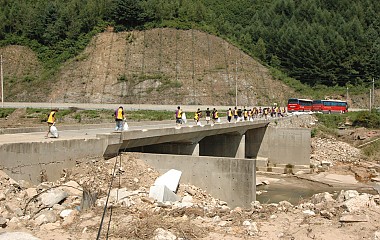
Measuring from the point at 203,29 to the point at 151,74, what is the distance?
16.4m

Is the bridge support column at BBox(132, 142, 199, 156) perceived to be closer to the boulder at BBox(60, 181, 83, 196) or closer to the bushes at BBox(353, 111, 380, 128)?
the boulder at BBox(60, 181, 83, 196)

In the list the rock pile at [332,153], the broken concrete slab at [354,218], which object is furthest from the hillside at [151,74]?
the broken concrete slab at [354,218]

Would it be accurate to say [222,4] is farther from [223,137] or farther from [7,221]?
[7,221]

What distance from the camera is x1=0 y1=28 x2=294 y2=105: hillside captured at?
57.9 meters

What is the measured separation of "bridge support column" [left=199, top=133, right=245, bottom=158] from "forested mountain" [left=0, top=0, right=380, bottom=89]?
43.3 metres

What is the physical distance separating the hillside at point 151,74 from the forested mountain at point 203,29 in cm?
329

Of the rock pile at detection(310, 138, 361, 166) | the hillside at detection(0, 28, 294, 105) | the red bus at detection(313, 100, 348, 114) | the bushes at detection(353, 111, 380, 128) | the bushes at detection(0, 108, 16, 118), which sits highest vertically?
the hillside at detection(0, 28, 294, 105)

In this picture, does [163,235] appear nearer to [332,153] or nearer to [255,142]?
[255,142]

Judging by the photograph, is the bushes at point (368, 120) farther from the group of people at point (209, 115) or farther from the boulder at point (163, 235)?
the boulder at point (163, 235)

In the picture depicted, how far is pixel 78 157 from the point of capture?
1431cm

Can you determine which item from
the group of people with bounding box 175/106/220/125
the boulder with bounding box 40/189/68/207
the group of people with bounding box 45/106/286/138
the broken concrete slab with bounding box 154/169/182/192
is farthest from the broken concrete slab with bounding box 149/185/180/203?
the group of people with bounding box 175/106/220/125

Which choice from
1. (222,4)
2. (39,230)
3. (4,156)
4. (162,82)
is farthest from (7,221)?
(222,4)

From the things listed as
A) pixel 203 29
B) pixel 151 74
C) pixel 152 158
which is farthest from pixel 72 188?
pixel 203 29

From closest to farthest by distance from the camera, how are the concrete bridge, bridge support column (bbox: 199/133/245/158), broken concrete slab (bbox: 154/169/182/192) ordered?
the concrete bridge
broken concrete slab (bbox: 154/169/182/192)
bridge support column (bbox: 199/133/245/158)
